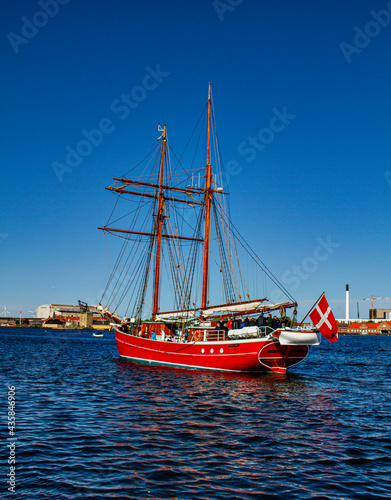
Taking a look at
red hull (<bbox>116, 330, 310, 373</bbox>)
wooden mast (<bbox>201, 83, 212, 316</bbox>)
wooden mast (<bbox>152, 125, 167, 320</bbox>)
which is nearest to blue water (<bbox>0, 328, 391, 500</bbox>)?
red hull (<bbox>116, 330, 310, 373</bbox>)

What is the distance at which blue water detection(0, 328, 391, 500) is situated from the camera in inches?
401

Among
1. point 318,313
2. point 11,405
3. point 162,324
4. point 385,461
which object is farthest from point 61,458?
point 162,324

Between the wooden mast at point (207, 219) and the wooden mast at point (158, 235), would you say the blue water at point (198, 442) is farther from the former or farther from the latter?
the wooden mast at point (158, 235)

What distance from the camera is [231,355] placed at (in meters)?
31.7

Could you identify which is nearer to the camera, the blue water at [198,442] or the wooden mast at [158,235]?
A: the blue water at [198,442]

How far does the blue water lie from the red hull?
3.78 metres

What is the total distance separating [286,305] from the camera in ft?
110

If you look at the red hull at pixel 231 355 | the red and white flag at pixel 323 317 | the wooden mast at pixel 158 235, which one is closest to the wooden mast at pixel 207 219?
the red hull at pixel 231 355

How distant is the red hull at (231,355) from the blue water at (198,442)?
3.78 m

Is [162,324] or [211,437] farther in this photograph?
[162,324]

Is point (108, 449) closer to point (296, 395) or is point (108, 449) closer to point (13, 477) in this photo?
point (13, 477)

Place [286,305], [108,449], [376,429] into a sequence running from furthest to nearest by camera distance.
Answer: [286,305], [376,429], [108,449]

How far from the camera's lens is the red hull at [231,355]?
3033 centimetres

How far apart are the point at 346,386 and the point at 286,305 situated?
7.44 meters
